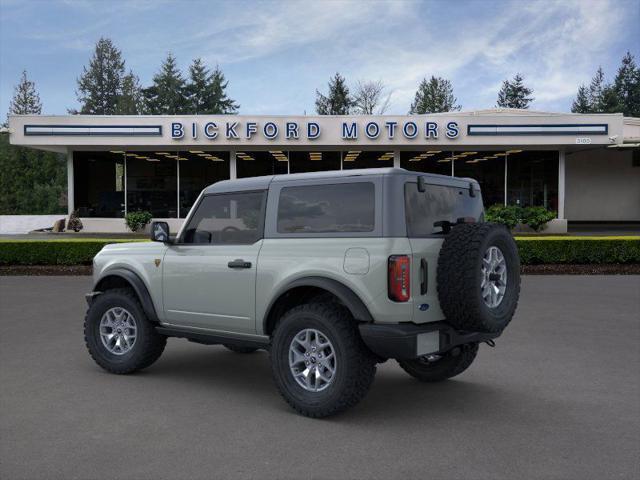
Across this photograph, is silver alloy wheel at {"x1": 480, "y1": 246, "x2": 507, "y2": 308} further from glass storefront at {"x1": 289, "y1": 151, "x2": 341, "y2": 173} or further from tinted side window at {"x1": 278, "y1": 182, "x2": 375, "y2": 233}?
glass storefront at {"x1": 289, "y1": 151, "x2": 341, "y2": 173}

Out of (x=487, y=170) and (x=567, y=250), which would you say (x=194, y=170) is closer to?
(x=487, y=170)

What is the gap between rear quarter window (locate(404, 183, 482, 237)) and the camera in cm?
504

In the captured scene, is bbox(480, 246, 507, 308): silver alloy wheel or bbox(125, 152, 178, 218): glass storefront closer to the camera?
bbox(480, 246, 507, 308): silver alloy wheel

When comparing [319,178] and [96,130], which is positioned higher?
[96,130]

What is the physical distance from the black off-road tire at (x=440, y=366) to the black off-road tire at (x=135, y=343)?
249 cm

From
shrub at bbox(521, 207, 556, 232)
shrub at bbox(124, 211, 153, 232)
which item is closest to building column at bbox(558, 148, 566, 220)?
shrub at bbox(521, 207, 556, 232)

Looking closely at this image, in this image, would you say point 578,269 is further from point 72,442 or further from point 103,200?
point 103,200

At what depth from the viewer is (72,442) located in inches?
176

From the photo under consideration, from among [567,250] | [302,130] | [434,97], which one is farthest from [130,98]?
[567,250]

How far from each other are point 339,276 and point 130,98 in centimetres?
7781

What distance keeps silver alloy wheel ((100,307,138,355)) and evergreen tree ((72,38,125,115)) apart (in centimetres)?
8123

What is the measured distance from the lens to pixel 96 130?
27.7 m

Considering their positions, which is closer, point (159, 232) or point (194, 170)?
point (159, 232)

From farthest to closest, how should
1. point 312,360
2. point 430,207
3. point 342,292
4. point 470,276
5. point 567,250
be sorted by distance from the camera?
point 567,250 < point 430,207 < point 312,360 < point 342,292 < point 470,276
